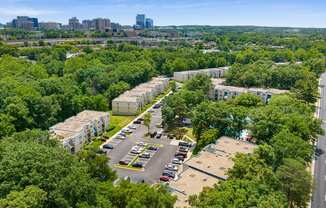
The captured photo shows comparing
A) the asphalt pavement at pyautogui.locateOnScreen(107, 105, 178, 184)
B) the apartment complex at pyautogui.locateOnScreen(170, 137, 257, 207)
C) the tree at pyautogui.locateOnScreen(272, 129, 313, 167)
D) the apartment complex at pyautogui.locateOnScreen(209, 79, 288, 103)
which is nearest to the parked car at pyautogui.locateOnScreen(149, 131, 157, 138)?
the asphalt pavement at pyautogui.locateOnScreen(107, 105, 178, 184)

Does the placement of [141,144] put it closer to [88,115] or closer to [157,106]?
[88,115]

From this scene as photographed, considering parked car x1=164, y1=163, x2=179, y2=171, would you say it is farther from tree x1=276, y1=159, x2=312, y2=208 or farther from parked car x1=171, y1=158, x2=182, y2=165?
tree x1=276, y1=159, x2=312, y2=208

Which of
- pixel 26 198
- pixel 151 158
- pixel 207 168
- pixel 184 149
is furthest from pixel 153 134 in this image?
pixel 26 198

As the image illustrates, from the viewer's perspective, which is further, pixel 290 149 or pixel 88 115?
pixel 88 115

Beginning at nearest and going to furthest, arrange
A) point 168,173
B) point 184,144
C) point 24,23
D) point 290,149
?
point 290,149, point 168,173, point 184,144, point 24,23

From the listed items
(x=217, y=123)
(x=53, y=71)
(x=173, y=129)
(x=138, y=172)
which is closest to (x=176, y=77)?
(x=53, y=71)

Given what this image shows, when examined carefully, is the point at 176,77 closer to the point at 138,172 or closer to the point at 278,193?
the point at 138,172

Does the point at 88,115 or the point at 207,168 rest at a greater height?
the point at 88,115
